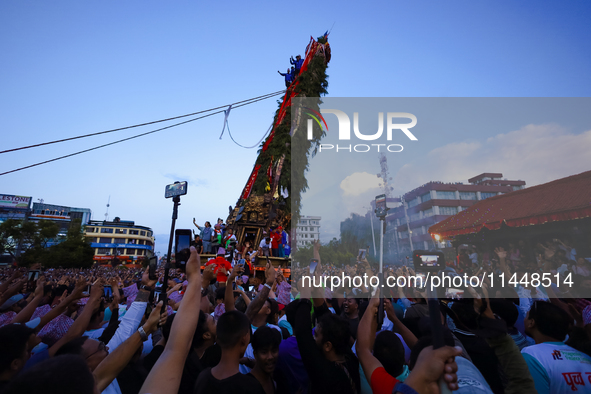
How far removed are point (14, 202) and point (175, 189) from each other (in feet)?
343

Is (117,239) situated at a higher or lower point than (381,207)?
higher

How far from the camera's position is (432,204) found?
413 inches

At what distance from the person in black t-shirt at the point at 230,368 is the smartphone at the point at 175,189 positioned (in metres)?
2.40

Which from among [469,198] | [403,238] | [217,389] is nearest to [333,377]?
[217,389]

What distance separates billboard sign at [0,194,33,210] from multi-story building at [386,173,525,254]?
102771 millimetres

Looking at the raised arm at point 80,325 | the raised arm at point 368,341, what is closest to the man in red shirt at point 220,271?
the raised arm at point 80,325

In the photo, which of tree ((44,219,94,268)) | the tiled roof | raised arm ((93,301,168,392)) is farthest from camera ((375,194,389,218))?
tree ((44,219,94,268))

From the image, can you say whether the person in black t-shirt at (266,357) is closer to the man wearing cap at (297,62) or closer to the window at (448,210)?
the window at (448,210)

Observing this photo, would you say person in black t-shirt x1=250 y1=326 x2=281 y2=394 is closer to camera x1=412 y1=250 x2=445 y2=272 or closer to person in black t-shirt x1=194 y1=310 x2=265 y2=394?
person in black t-shirt x1=194 y1=310 x2=265 y2=394

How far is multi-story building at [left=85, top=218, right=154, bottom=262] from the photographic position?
269ft

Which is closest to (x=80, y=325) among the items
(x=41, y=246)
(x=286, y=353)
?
(x=286, y=353)

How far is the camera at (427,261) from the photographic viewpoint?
3.06 metres

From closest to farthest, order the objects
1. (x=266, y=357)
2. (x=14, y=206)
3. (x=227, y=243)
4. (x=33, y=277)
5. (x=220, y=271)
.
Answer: (x=266, y=357) < (x=220, y=271) < (x=33, y=277) < (x=227, y=243) < (x=14, y=206)

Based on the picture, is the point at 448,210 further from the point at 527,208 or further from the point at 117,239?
the point at 117,239
